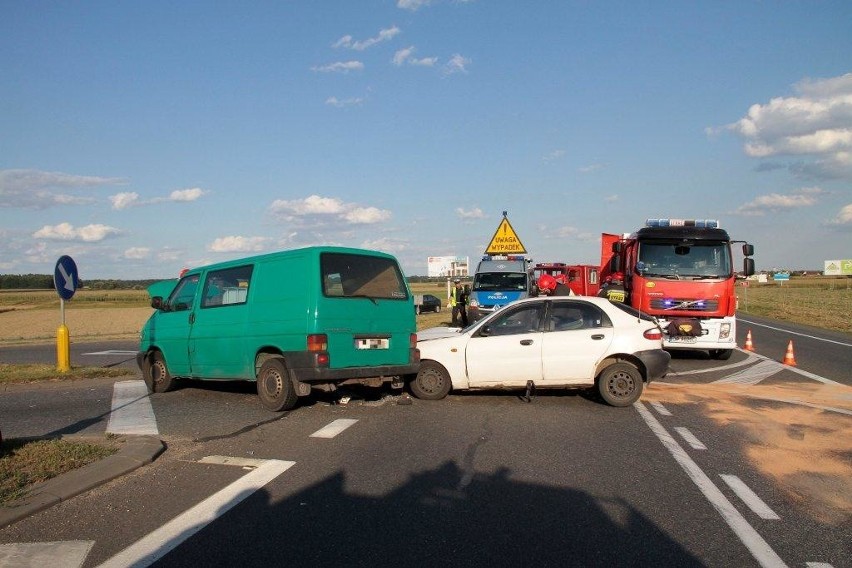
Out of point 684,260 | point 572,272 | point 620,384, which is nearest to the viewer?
point 620,384

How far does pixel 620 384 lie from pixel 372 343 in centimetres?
340

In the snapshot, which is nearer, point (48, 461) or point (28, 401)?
point (48, 461)

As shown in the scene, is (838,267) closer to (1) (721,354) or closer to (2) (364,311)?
(1) (721,354)

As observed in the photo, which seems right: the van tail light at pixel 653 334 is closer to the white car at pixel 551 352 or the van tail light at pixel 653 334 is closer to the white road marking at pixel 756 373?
the white car at pixel 551 352

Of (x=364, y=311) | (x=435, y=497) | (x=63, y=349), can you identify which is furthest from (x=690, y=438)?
(x=63, y=349)

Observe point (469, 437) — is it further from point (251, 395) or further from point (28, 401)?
point (28, 401)

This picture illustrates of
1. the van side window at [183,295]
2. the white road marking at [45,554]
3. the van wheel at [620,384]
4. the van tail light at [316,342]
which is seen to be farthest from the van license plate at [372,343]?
the white road marking at [45,554]

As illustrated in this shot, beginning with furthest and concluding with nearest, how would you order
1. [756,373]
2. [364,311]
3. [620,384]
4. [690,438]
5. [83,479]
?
[756,373]
[620,384]
[364,311]
[690,438]
[83,479]

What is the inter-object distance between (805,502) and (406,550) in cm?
320

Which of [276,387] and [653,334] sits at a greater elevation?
[653,334]

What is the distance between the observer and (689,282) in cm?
1481

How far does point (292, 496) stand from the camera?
5.53m

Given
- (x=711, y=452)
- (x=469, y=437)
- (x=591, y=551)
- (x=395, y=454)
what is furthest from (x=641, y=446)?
(x=591, y=551)

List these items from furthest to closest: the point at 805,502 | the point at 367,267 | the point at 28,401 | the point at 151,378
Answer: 1. the point at 151,378
2. the point at 28,401
3. the point at 367,267
4. the point at 805,502
